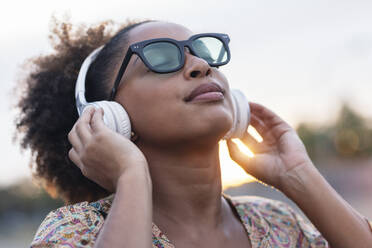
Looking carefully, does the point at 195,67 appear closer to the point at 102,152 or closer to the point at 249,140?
the point at 102,152

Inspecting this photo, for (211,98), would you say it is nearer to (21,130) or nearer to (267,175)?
(267,175)

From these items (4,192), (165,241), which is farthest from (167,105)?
(4,192)

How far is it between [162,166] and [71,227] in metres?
0.62

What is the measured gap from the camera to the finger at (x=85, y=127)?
2244 mm

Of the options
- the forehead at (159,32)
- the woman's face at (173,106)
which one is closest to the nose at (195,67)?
the woman's face at (173,106)

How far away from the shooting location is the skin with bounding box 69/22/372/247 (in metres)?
2.31

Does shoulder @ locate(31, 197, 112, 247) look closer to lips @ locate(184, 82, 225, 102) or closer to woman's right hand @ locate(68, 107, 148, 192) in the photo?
woman's right hand @ locate(68, 107, 148, 192)

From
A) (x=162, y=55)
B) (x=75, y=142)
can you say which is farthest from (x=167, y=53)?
(x=75, y=142)

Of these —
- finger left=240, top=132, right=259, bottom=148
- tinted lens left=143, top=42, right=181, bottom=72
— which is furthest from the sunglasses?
finger left=240, top=132, right=259, bottom=148

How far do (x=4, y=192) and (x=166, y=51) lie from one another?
44.8 metres

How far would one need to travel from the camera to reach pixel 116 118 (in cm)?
244

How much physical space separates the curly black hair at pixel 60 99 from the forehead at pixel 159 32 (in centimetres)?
10

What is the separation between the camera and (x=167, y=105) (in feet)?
8.03

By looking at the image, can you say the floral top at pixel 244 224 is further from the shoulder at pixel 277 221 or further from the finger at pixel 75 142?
the finger at pixel 75 142
